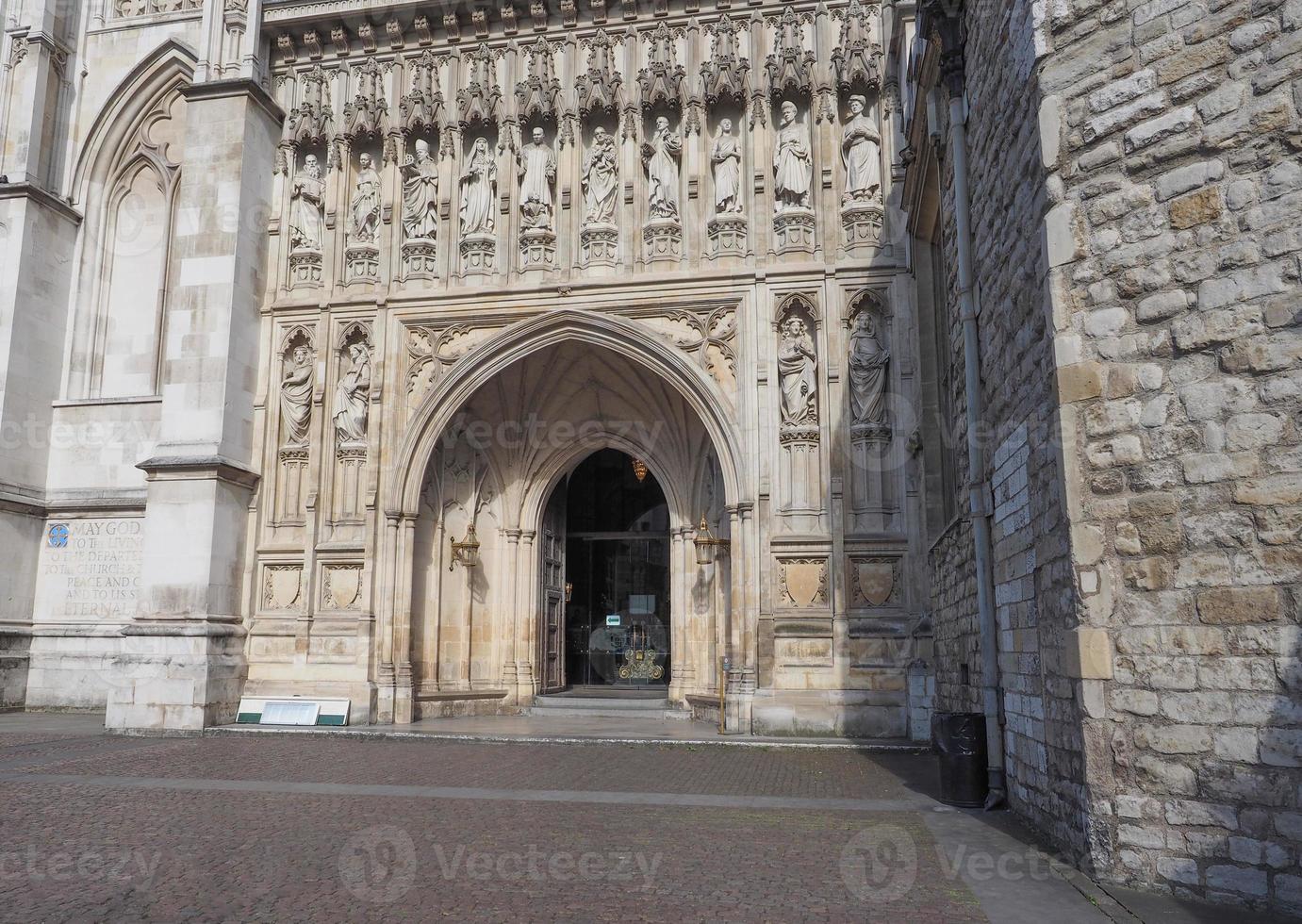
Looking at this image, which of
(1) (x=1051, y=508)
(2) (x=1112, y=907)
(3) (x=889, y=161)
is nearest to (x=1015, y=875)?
(2) (x=1112, y=907)

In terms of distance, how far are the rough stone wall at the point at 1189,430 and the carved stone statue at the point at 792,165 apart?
7626 millimetres

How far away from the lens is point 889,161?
1321 cm

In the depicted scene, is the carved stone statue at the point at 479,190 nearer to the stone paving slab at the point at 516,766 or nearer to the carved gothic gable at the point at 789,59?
the carved gothic gable at the point at 789,59

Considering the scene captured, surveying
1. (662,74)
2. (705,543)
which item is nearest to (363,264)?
(662,74)

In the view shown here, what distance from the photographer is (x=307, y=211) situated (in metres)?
14.9

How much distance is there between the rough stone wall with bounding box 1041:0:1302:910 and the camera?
487 centimetres

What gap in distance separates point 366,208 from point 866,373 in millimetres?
7415

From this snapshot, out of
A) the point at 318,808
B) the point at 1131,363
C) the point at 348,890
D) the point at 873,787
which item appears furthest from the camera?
the point at 873,787

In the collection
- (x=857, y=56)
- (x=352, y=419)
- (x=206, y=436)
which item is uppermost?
(x=857, y=56)

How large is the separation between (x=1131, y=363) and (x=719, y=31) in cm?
1009

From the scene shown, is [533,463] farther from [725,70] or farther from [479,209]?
[725,70]

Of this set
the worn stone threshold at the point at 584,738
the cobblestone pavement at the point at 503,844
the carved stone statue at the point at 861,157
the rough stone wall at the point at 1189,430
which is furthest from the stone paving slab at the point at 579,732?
the carved stone statue at the point at 861,157

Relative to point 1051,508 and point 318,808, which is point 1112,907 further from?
point 318,808

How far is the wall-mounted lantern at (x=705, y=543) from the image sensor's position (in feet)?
46.4
